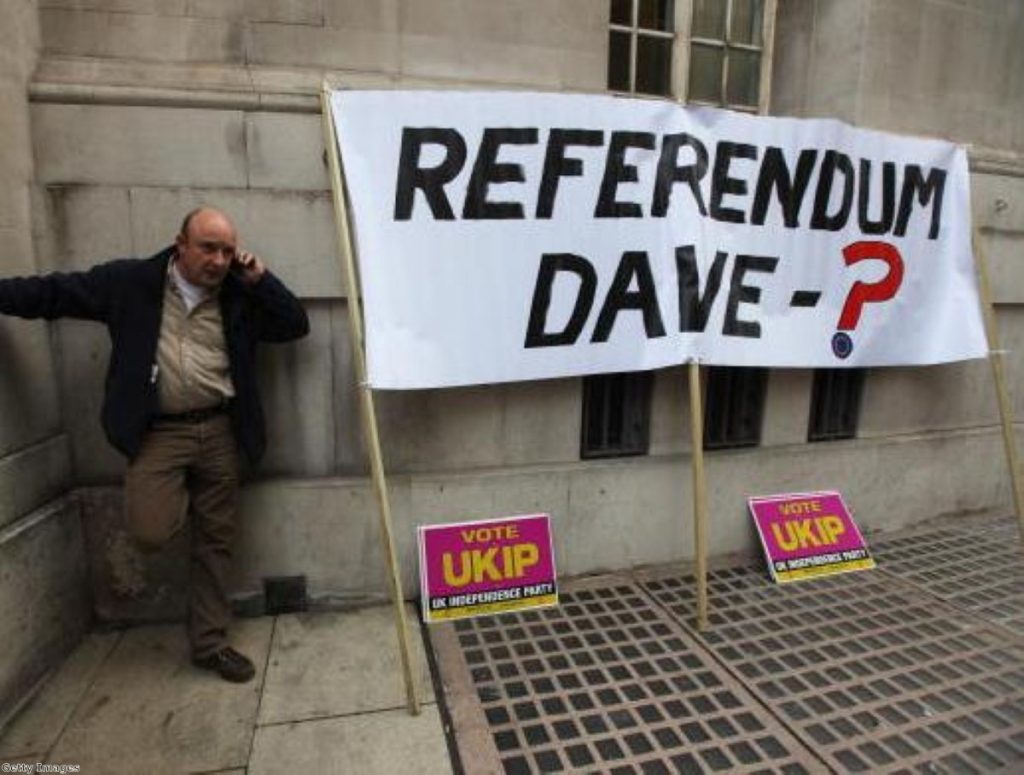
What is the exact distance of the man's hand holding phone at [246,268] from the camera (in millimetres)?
3201

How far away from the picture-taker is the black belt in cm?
330

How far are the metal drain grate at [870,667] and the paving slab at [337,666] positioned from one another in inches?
66.6

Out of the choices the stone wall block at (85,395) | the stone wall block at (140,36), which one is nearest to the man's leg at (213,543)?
the stone wall block at (85,395)

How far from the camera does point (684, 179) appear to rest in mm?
3908

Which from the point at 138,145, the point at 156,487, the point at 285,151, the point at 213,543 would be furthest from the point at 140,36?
the point at 213,543

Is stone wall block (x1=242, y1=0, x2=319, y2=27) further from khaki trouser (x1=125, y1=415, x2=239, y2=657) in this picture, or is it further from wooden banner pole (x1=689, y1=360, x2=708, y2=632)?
wooden banner pole (x1=689, y1=360, x2=708, y2=632)

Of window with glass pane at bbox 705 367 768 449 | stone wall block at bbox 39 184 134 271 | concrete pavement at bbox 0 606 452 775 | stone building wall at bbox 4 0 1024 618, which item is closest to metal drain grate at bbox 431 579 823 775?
concrete pavement at bbox 0 606 452 775

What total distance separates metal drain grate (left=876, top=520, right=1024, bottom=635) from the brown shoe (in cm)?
423

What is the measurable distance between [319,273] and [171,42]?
1.42m

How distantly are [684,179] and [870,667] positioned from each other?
2893 mm

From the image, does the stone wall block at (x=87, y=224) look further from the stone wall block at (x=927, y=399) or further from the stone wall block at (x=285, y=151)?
the stone wall block at (x=927, y=399)

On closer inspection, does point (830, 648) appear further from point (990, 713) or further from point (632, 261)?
point (632, 261)

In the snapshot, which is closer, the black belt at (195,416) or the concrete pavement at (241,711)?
the concrete pavement at (241,711)

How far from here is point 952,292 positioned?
4.80 meters
